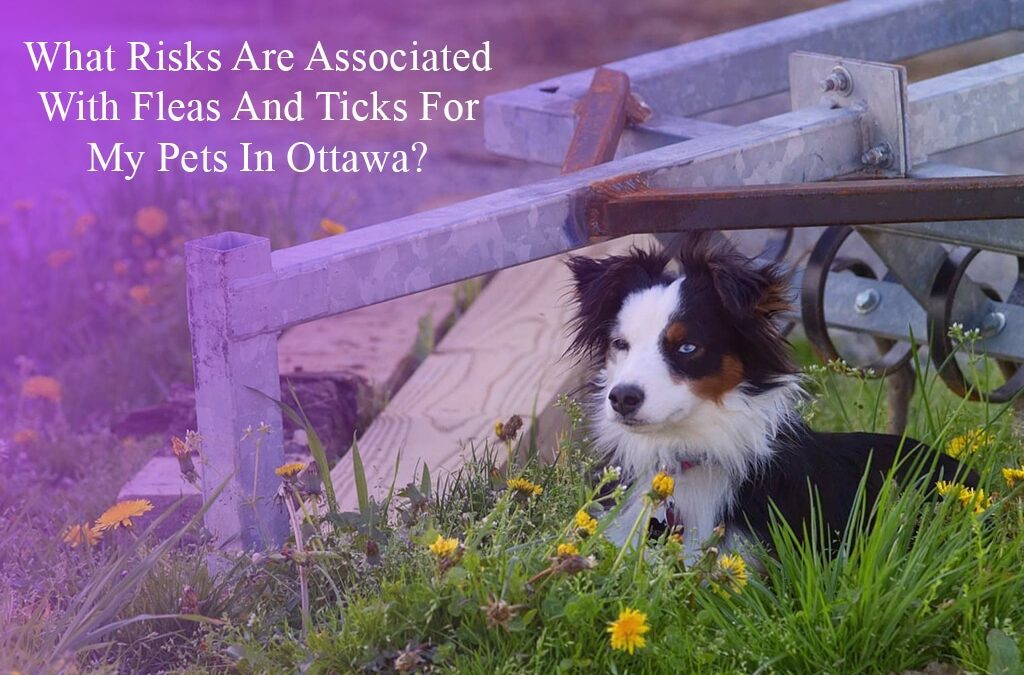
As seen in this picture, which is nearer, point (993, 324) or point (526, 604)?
point (526, 604)

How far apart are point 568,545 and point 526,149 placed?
1.66 m

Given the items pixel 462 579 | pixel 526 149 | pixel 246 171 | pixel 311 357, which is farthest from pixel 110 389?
pixel 462 579

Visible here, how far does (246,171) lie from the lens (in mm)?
6105

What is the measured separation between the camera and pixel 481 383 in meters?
3.97

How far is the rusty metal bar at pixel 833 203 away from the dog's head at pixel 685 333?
137mm

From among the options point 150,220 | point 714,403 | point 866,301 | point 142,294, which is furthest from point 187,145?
point 714,403

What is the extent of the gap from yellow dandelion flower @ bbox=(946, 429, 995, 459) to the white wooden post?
130 cm

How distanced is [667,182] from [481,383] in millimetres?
1232

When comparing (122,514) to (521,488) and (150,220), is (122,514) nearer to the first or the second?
(521,488)

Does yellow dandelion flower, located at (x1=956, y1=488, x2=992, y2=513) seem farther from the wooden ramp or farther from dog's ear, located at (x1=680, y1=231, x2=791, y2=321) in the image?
the wooden ramp

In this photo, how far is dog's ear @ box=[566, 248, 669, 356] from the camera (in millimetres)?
2881

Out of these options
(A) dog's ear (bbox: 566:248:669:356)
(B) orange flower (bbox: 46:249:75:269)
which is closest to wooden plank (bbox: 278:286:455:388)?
(B) orange flower (bbox: 46:249:75:269)

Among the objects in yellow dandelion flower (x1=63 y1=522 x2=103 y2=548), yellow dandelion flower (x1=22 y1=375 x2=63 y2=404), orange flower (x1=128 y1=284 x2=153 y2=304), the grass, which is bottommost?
the grass

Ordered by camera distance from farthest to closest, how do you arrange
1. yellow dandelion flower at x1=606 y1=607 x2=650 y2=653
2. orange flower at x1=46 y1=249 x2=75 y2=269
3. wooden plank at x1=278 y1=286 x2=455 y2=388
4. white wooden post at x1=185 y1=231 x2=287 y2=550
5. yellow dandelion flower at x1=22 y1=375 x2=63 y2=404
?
orange flower at x1=46 y1=249 x2=75 y2=269, wooden plank at x1=278 y1=286 x2=455 y2=388, yellow dandelion flower at x1=22 y1=375 x2=63 y2=404, white wooden post at x1=185 y1=231 x2=287 y2=550, yellow dandelion flower at x1=606 y1=607 x2=650 y2=653
